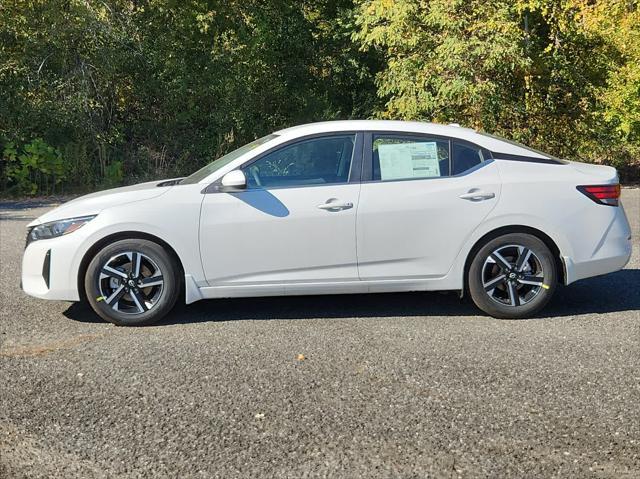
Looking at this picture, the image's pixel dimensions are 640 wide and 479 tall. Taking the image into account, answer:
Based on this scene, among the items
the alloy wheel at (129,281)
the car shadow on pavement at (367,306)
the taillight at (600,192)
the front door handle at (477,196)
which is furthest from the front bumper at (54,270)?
the taillight at (600,192)

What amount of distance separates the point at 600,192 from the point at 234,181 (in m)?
2.88

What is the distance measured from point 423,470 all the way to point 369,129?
10.7 feet

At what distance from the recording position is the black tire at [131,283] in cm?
580

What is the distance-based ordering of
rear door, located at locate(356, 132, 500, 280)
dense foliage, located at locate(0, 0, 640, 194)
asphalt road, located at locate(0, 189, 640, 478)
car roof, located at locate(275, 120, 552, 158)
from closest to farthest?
asphalt road, located at locate(0, 189, 640, 478), rear door, located at locate(356, 132, 500, 280), car roof, located at locate(275, 120, 552, 158), dense foliage, located at locate(0, 0, 640, 194)

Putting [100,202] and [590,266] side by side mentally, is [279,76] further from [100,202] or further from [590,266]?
[590,266]

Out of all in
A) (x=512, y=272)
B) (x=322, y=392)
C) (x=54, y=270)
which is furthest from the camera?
(x=512, y=272)

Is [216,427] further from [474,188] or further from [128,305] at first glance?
[474,188]

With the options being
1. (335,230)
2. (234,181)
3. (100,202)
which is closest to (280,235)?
(335,230)

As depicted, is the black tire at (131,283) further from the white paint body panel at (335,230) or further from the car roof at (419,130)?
the car roof at (419,130)

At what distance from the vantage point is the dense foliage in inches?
591

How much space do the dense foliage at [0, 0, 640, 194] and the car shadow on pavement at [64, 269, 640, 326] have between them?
8.34 m

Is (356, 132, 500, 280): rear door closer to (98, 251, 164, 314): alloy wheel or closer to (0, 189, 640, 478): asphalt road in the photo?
(0, 189, 640, 478): asphalt road

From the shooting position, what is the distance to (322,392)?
14.6 ft

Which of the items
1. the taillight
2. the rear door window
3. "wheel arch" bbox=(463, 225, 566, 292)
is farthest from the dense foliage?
"wheel arch" bbox=(463, 225, 566, 292)
